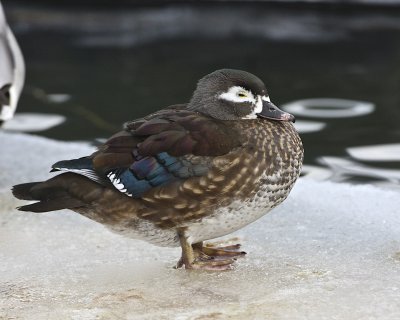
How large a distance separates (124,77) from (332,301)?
515cm

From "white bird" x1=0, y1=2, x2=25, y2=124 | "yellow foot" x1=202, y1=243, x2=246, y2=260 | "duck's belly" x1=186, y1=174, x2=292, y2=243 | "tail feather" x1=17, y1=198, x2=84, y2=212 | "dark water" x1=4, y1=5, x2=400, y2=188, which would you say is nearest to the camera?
"duck's belly" x1=186, y1=174, x2=292, y2=243

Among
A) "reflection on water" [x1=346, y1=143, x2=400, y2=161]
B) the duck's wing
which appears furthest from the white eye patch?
"reflection on water" [x1=346, y1=143, x2=400, y2=161]

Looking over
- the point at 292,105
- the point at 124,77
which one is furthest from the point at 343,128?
the point at 124,77

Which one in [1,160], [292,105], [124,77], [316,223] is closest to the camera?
[316,223]

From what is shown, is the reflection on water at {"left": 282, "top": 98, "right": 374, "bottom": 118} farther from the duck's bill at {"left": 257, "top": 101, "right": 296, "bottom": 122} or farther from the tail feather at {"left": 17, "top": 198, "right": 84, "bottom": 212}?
the tail feather at {"left": 17, "top": 198, "right": 84, "bottom": 212}

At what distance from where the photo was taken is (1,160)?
5.50 m

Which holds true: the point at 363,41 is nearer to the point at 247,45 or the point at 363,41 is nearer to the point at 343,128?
the point at 247,45

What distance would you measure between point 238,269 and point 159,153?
54 centimetres

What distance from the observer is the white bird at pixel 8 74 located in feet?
17.4

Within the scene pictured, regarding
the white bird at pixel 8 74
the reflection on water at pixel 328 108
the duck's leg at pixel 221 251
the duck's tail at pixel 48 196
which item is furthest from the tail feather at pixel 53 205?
the reflection on water at pixel 328 108

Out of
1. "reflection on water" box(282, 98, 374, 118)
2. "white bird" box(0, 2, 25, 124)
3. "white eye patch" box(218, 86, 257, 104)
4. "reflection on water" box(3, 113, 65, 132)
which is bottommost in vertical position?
"reflection on water" box(3, 113, 65, 132)

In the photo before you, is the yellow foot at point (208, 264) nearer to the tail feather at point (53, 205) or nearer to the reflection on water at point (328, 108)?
the tail feather at point (53, 205)

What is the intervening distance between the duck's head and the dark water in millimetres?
2641

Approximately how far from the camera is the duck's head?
3613 millimetres
